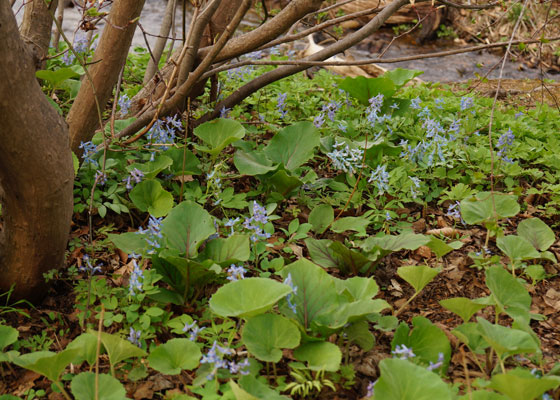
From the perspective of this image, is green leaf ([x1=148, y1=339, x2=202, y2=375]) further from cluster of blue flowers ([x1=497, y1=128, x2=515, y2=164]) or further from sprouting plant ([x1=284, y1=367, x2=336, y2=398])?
cluster of blue flowers ([x1=497, y1=128, x2=515, y2=164])

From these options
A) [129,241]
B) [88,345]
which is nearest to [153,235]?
[129,241]

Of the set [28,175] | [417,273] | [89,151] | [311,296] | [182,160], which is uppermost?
[28,175]

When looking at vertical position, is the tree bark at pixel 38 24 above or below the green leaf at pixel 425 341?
above

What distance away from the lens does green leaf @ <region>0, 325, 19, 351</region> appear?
180 centimetres

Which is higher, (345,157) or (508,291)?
(345,157)

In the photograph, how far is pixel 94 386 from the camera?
1.62 m

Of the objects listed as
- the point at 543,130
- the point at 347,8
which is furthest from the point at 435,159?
the point at 347,8

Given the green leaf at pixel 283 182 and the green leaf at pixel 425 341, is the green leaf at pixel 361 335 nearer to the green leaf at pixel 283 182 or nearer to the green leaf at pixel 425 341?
the green leaf at pixel 425 341

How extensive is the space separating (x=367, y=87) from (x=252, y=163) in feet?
3.52

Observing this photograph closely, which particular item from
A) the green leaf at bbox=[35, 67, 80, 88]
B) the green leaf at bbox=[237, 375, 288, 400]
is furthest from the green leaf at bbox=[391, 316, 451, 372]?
the green leaf at bbox=[35, 67, 80, 88]

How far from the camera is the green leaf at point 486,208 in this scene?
7.90 ft

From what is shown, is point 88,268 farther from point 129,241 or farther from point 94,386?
point 94,386

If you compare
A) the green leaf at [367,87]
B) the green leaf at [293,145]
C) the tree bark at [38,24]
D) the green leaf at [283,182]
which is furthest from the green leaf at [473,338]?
the tree bark at [38,24]

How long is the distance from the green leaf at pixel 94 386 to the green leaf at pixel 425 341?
0.87 m
